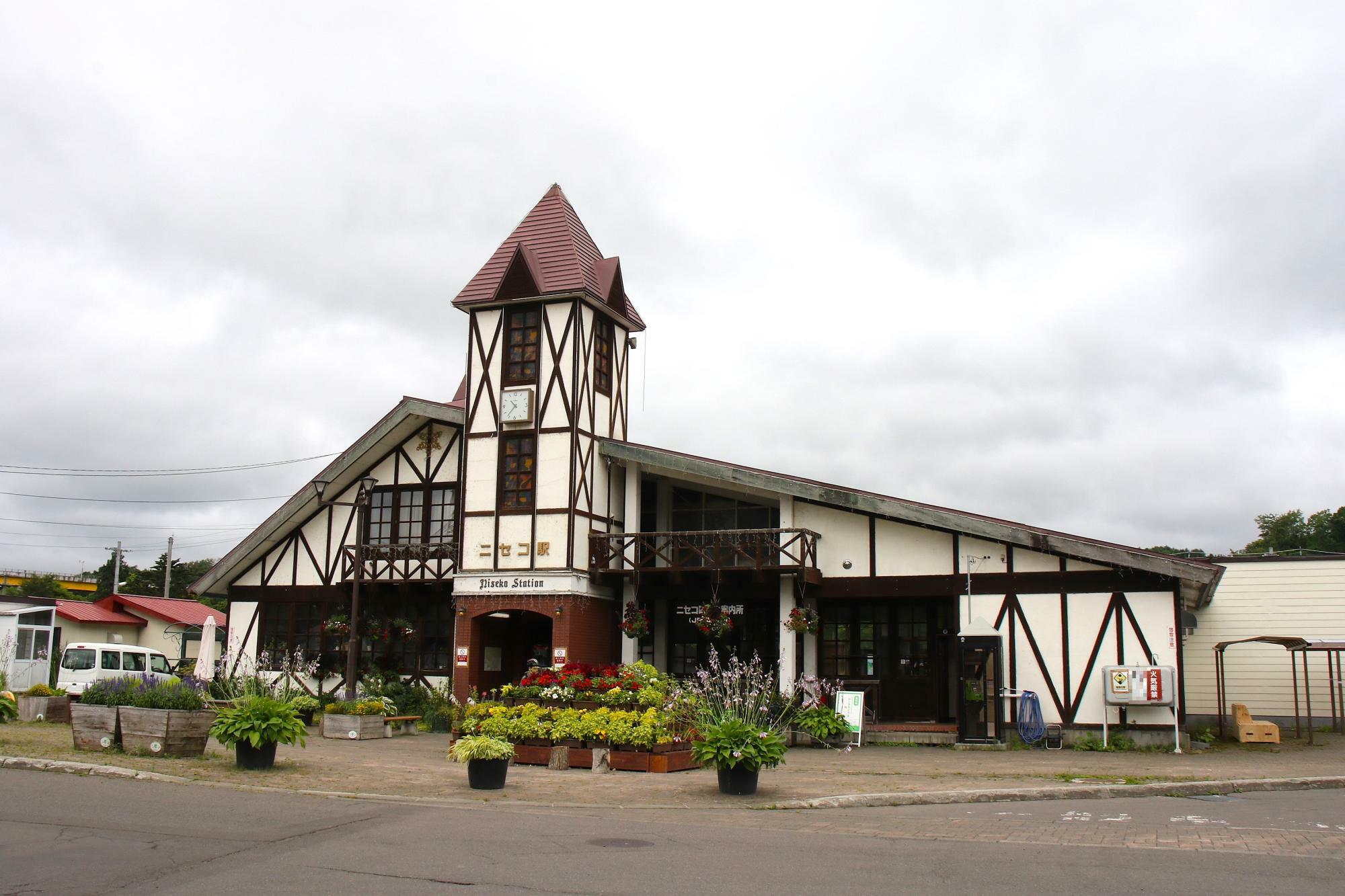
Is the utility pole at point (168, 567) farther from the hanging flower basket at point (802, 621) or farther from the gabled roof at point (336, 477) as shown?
the hanging flower basket at point (802, 621)

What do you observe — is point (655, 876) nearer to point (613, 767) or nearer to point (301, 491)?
point (613, 767)

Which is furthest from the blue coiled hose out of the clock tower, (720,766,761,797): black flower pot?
(720,766,761,797): black flower pot

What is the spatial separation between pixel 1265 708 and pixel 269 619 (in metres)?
22.2

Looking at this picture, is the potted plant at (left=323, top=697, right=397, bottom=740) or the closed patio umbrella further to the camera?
the closed patio umbrella

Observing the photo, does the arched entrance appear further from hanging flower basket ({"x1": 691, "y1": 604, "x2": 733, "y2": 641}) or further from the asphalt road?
the asphalt road

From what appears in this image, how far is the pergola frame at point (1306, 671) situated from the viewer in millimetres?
21031

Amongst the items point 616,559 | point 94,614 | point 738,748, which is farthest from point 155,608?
point 738,748

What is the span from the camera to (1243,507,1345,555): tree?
54969mm

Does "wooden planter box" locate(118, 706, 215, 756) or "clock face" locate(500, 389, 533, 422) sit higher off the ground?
"clock face" locate(500, 389, 533, 422)

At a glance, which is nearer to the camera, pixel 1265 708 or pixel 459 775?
pixel 459 775

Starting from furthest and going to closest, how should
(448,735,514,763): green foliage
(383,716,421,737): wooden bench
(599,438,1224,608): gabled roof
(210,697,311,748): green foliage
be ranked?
(383,716,421,737): wooden bench < (599,438,1224,608): gabled roof < (210,697,311,748): green foliage < (448,735,514,763): green foliage

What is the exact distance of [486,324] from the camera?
78.9 ft

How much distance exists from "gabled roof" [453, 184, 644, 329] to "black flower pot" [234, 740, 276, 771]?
11.6 m

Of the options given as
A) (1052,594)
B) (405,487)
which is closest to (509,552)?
(405,487)
